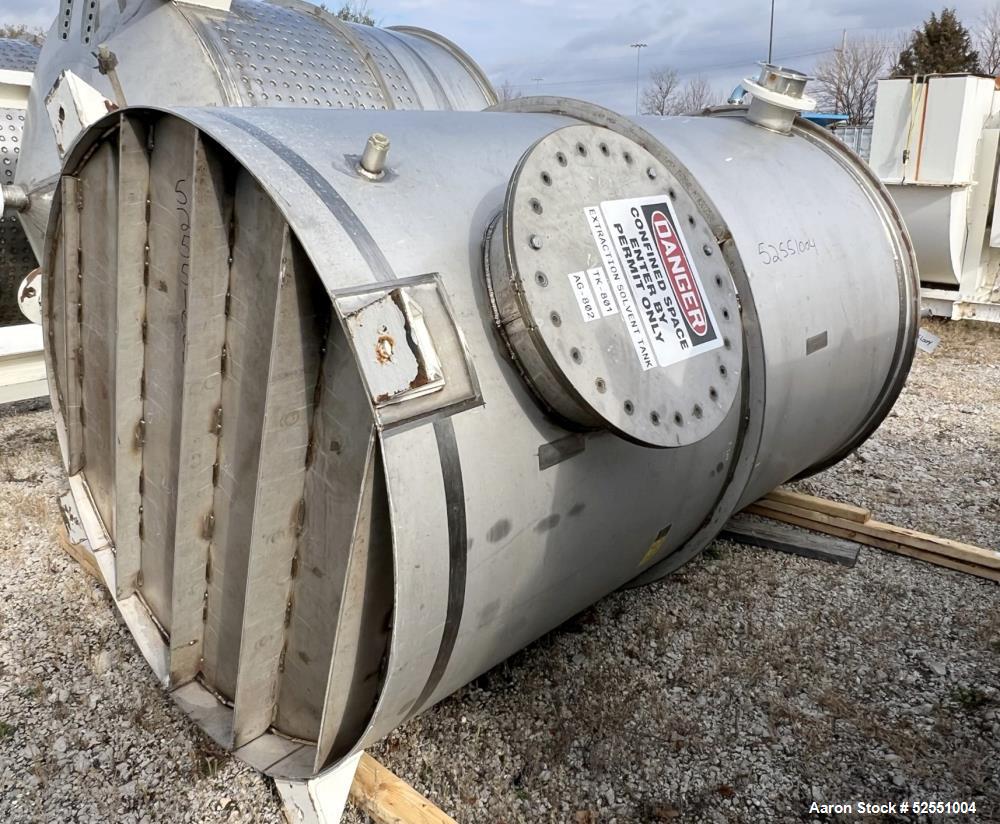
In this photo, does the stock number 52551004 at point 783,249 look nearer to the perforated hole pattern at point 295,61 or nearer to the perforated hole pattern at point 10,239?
the perforated hole pattern at point 295,61

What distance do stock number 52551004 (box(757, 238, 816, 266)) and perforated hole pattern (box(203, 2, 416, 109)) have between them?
205cm

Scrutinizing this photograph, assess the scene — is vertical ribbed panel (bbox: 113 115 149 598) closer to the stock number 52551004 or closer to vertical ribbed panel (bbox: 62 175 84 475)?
vertical ribbed panel (bbox: 62 175 84 475)

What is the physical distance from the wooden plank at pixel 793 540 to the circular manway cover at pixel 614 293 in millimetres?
1487

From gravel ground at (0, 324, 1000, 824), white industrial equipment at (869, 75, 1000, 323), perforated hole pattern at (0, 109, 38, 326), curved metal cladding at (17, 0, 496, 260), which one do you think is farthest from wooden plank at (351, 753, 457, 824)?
white industrial equipment at (869, 75, 1000, 323)

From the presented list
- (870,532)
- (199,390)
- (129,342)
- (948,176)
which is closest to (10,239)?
(129,342)

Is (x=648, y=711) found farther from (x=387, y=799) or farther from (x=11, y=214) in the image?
(x=11, y=214)

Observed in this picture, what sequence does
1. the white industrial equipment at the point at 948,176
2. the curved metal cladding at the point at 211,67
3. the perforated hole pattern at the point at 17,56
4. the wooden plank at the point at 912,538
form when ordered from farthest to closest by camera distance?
the white industrial equipment at the point at 948,176, the perforated hole pattern at the point at 17,56, the curved metal cladding at the point at 211,67, the wooden plank at the point at 912,538

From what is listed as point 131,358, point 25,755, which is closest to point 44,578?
point 25,755

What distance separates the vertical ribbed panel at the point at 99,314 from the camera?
2.11 meters

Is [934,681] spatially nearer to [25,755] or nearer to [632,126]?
[632,126]

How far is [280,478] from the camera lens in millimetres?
1694

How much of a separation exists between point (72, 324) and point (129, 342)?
43 cm

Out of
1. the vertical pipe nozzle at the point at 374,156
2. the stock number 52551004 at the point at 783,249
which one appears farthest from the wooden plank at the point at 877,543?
the vertical pipe nozzle at the point at 374,156

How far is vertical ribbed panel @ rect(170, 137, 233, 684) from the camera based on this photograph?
172cm
